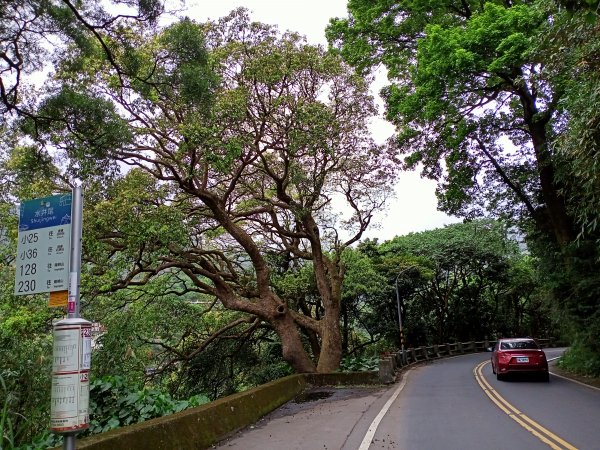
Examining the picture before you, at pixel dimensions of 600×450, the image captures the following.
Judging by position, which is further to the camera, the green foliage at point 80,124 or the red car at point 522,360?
the red car at point 522,360

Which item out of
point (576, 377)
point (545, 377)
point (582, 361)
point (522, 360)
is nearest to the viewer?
point (522, 360)

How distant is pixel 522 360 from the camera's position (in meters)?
15.3

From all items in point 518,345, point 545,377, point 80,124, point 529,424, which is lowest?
point 545,377

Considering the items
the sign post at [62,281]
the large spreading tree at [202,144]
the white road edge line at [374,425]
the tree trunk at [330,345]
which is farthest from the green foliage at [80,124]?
the tree trunk at [330,345]

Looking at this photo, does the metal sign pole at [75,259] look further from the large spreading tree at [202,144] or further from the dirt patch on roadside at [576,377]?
the dirt patch on roadside at [576,377]

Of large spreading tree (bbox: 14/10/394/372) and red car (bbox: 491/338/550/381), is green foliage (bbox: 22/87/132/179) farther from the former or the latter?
red car (bbox: 491/338/550/381)

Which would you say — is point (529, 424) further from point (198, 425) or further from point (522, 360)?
point (522, 360)

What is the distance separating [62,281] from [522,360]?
51.4 ft

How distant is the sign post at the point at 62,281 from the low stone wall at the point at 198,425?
6.32 feet

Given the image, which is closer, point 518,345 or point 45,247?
point 45,247

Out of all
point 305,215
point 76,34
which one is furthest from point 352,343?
point 76,34

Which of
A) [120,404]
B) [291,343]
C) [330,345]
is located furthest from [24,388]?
[330,345]

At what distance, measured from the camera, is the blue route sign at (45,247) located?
11.1 ft

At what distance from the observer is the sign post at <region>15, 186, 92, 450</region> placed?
126 inches
